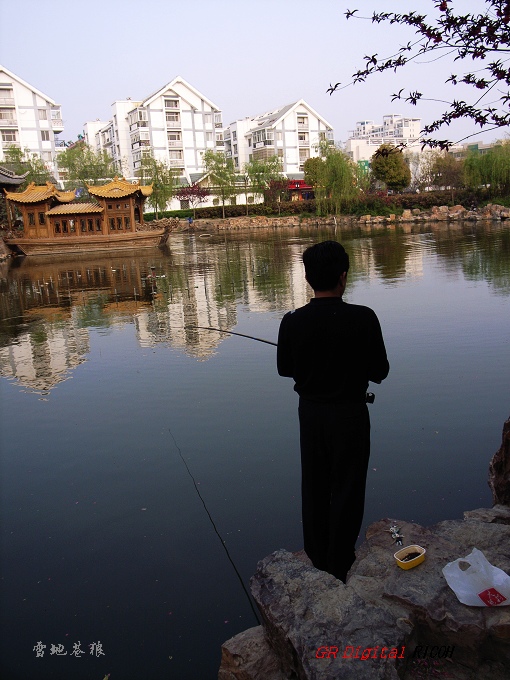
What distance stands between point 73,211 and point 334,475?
31437 mm

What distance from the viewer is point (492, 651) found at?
7.71ft

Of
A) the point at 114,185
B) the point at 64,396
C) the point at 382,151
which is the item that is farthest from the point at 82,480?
the point at 114,185

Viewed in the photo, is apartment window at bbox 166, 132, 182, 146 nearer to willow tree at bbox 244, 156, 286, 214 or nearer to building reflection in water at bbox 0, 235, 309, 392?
willow tree at bbox 244, 156, 286, 214

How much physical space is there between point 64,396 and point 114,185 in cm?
2748

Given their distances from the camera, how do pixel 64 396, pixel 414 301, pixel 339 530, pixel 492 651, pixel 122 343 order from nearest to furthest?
pixel 492 651
pixel 339 530
pixel 64 396
pixel 122 343
pixel 414 301

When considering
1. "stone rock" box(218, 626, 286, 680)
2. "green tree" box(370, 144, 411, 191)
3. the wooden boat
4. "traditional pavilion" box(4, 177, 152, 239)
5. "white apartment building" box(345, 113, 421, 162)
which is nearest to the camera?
"stone rock" box(218, 626, 286, 680)

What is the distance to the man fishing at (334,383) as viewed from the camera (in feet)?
8.71

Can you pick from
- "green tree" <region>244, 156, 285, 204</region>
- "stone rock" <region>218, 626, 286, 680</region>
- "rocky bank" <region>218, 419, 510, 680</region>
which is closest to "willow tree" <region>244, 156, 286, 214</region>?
"green tree" <region>244, 156, 285, 204</region>

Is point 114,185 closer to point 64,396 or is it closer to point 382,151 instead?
point 64,396

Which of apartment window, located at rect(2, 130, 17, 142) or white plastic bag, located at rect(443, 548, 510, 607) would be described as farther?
apartment window, located at rect(2, 130, 17, 142)

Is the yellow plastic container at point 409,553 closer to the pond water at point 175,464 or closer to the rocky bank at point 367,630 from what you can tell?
the rocky bank at point 367,630

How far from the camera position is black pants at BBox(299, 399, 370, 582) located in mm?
2701

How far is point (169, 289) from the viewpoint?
15.3 meters

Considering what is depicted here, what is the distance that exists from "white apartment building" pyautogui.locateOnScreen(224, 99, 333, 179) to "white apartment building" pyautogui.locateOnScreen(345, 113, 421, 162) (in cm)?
2285
